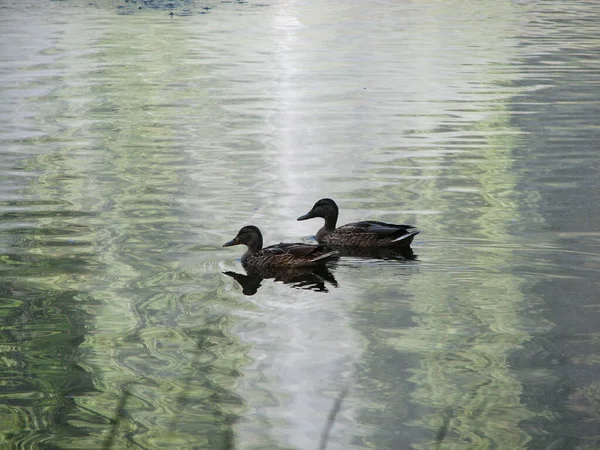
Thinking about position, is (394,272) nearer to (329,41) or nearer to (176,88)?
(176,88)

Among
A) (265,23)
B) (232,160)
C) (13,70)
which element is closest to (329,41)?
(265,23)

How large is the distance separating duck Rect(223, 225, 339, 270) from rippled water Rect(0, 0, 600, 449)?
19 centimetres

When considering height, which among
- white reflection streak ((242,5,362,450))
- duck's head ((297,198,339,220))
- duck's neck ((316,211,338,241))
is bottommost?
duck's neck ((316,211,338,241))

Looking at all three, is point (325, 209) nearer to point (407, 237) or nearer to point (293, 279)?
point (407, 237)

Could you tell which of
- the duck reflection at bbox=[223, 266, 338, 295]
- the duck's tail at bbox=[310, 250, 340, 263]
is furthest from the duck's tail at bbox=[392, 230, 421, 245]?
the duck reflection at bbox=[223, 266, 338, 295]

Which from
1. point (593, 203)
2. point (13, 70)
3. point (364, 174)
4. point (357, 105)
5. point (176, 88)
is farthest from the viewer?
point (13, 70)

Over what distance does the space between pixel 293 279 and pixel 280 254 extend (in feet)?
1.08

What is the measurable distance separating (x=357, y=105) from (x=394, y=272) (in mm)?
12050

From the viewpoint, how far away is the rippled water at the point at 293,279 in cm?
699

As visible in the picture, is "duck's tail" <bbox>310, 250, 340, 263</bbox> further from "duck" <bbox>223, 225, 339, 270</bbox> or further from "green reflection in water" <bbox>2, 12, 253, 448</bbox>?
"green reflection in water" <bbox>2, 12, 253, 448</bbox>

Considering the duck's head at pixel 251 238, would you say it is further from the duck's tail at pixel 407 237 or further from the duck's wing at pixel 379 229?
the duck's tail at pixel 407 237

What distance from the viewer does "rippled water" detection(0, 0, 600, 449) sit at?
6992mm

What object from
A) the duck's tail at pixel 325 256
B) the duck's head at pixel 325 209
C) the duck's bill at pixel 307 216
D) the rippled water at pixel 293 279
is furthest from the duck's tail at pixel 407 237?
the duck's bill at pixel 307 216

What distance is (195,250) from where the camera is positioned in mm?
11047
